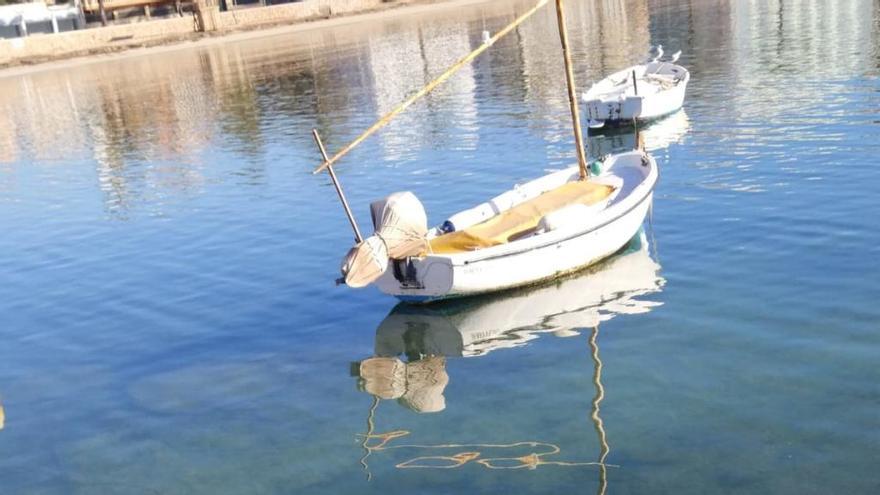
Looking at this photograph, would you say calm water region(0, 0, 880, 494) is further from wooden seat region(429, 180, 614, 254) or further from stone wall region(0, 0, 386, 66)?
stone wall region(0, 0, 386, 66)

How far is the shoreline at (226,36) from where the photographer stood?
10606 cm

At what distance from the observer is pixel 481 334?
1969 cm

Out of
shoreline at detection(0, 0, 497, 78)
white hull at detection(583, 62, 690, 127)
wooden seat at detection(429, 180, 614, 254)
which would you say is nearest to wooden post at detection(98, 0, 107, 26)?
shoreline at detection(0, 0, 497, 78)

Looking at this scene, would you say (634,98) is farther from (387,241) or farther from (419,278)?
(387,241)

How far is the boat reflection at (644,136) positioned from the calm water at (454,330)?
419 millimetres

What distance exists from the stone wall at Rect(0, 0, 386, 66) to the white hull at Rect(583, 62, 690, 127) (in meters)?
84.2

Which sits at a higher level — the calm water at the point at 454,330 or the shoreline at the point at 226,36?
the shoreline at the point at 226,36

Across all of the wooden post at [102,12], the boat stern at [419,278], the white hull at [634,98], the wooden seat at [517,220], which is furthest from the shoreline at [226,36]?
the boat stern at [419,278]

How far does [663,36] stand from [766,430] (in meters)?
→ 64.3

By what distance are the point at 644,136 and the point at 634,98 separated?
1634 millimetres

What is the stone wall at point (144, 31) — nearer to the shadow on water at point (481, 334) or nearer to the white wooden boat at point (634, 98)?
the white wooden boat at point (634, 98)

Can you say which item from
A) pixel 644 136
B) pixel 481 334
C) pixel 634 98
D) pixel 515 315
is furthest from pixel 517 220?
pixel 634 98

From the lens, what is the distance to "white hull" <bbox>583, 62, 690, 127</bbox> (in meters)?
37.7

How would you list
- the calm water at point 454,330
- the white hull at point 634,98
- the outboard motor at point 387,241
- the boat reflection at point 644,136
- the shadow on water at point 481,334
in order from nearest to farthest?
1. the calm water at point 454,330
2. the shadow on water at point 481,334
3. the outboard motor at point 387,241
4. the boat reflection at point 644,136
5. the white hull at point 634,98
